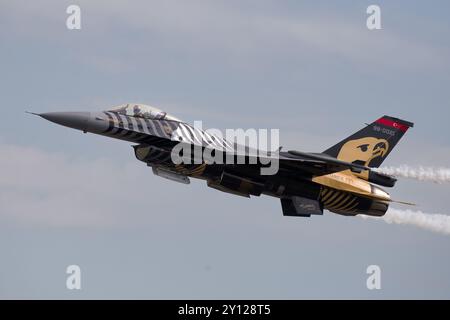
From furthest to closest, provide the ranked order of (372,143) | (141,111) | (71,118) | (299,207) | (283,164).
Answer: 1. (372,143)
2. (299,207)
3. (283,164)
4. (141,111)
5. (71,118)

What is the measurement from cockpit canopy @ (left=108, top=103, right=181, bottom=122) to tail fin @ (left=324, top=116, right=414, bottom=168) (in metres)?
6.42

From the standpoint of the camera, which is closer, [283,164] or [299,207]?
[283,164]

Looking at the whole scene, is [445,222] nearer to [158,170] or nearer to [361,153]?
[361,153]

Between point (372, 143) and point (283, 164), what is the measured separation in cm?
400

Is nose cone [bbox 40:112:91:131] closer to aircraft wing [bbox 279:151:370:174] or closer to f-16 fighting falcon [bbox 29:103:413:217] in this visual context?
f-16 fighting falcon [bbox 29:103:413:217]

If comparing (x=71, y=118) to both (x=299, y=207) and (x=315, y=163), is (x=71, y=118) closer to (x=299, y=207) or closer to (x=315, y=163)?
(x=315, y=163)

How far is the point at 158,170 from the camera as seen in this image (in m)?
44.2

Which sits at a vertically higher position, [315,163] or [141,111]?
[141,111]

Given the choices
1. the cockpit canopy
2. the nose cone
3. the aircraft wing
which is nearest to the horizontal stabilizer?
the aircraft wing

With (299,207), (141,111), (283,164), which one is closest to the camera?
(141,111)

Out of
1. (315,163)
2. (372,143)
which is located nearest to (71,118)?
(315,163)

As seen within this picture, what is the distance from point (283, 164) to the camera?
146ft

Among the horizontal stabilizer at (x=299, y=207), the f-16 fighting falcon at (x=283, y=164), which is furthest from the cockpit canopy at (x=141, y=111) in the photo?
the horizontal stabilizer at (x=299, y=207)

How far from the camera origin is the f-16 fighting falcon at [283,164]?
43.3m
